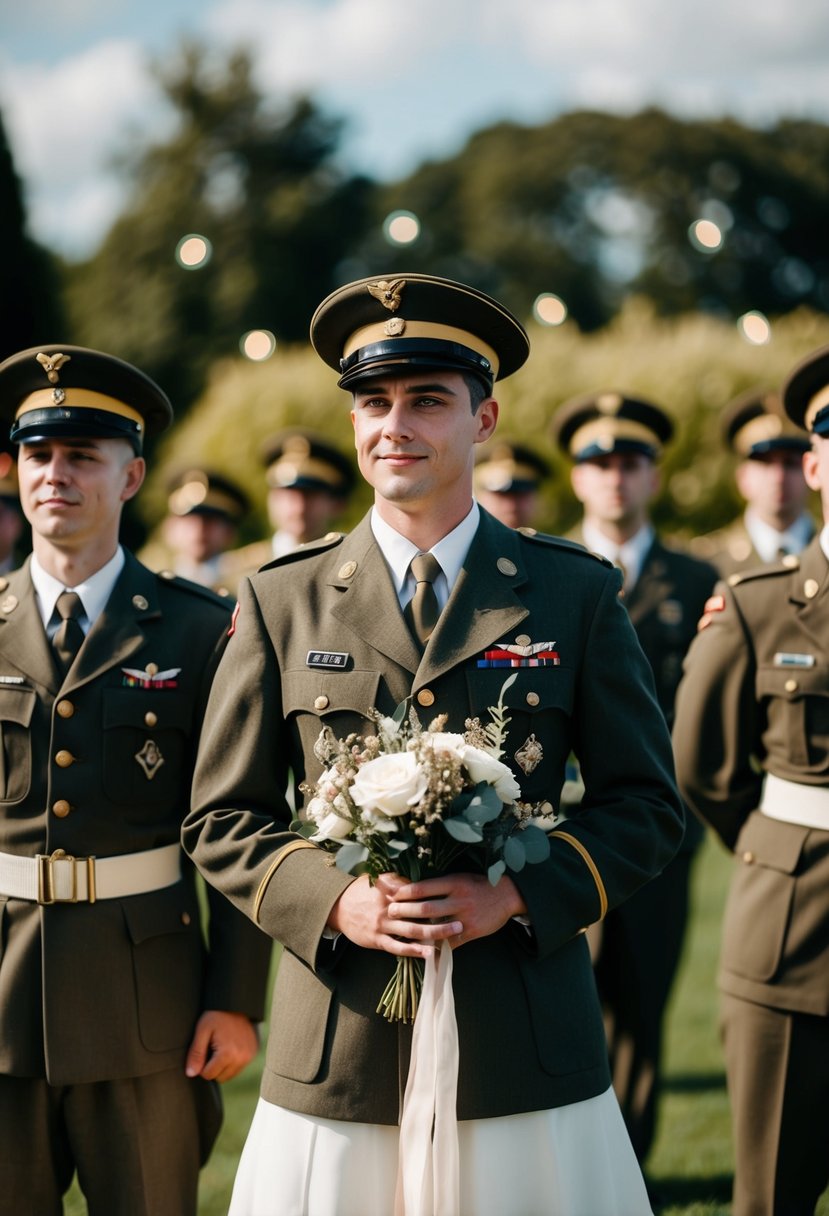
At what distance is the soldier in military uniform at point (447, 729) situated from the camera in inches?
117

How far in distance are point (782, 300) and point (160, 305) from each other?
1611 cm

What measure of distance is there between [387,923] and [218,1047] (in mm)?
1275

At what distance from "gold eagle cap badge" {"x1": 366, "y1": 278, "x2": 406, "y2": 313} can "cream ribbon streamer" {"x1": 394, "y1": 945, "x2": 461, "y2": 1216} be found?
1.41 metres

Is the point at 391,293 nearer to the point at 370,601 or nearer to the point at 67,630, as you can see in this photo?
the point at 370,601

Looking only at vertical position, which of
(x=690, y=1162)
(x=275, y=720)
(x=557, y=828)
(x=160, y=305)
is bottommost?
(x=690, y=1162)

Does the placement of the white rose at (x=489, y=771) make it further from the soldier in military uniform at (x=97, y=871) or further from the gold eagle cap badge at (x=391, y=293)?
the soldier in military uniform at (x=97, y=871)

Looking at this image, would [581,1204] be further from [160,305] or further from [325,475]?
[160,305]

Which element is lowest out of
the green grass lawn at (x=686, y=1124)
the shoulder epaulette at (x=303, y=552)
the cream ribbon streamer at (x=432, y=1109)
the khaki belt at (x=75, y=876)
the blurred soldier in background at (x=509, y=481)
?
the green grass lawn at (x=686, y=1124)

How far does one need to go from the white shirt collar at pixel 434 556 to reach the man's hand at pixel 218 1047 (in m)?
1.37

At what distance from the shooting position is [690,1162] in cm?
574

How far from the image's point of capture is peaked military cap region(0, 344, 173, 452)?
13.4ft

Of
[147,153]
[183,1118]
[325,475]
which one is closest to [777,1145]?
[183,1118]

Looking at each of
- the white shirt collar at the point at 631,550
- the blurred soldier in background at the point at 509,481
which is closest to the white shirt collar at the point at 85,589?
the white shirt collar at the point at 631,550

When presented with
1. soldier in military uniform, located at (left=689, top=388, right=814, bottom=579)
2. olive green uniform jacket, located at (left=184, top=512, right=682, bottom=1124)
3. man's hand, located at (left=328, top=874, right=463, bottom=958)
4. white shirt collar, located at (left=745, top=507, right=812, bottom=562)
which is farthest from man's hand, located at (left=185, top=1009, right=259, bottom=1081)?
white shirt collar, located at (left=745, top=507, right=812, bottom=562)
